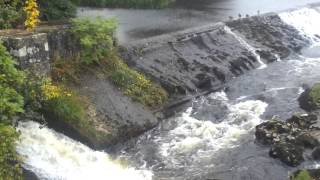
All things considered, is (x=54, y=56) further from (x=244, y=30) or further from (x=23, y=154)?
(x=244, y=30)

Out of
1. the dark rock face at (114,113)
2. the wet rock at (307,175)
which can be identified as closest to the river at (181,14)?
the dark rock face at (114,113)

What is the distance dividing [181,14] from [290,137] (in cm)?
1747

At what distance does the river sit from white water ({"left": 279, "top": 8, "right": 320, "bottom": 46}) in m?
1.61

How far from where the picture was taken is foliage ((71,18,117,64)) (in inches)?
737

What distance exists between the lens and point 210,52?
25.3 meters

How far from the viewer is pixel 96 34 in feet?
62.4

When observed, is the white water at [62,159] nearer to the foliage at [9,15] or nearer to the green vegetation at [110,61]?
the green vegetation at [110,61]

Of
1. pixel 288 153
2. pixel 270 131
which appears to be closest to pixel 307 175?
pixel 288 153

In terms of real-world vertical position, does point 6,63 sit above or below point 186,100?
above

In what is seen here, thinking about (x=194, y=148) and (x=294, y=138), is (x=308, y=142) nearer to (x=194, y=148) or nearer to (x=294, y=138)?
(x=294, y=138)

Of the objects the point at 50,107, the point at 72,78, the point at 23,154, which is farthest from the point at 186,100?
the point at 23,154

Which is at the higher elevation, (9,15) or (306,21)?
(9,15)

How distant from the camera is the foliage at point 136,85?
1948 cm

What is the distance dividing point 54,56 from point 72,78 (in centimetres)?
97
